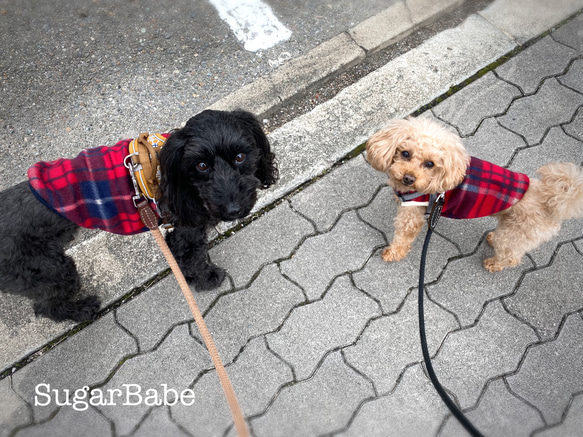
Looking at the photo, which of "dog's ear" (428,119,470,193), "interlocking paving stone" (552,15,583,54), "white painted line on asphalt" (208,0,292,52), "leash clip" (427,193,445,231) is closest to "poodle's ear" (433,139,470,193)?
"dog's ear" (428,119,470,193)

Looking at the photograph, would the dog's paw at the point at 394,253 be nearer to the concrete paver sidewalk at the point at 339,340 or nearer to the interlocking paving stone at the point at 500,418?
the concrete paver sidewalk at the point at 339,340

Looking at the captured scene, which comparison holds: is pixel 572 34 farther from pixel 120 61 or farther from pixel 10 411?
pixel 10 411

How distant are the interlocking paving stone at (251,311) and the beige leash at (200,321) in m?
0.60

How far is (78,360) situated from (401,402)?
200 cm

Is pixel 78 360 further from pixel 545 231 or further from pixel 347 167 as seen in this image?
pixel 545 231

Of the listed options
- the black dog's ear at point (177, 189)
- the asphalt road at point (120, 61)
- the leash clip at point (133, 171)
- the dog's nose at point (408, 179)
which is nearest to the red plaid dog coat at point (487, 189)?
the dog's nose at point (408, 179)

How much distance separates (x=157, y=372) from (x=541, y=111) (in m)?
3.52

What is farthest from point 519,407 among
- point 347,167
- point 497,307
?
point 347,167

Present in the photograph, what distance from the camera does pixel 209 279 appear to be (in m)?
2.49

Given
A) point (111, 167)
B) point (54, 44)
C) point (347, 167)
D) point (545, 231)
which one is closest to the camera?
point (111, 167)

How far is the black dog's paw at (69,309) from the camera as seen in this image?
2287 mm

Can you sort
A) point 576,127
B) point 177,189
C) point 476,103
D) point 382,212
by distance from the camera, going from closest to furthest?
point 177,189, point 382,212, point 576,127, point 476,103

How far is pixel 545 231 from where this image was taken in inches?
83.8

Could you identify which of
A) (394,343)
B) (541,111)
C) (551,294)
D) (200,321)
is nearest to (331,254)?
(394,343)
